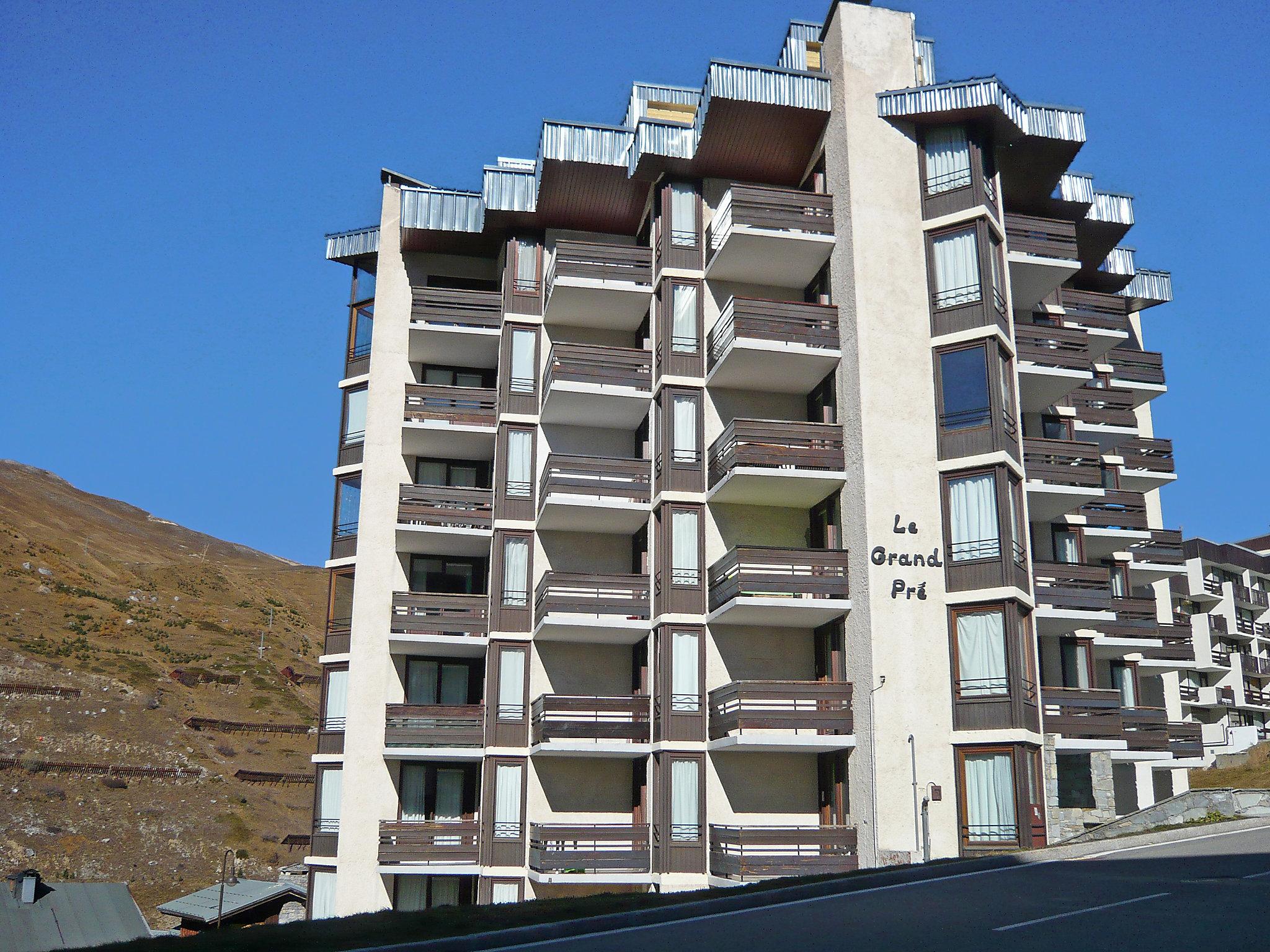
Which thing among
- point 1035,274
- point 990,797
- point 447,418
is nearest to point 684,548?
point 447,418

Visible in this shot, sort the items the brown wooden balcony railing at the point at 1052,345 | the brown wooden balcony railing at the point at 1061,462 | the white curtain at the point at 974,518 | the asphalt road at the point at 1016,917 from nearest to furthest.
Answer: the asphalt road at the point at 1016,917 < the white curtain at the point at 974,518 < the brown wooden balcony railing at the point at 1061,462 < the brown wooden balcony railing at the point at 1052,345

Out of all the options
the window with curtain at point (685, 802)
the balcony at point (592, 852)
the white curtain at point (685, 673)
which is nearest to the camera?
the window with curtain at point (685, 802)

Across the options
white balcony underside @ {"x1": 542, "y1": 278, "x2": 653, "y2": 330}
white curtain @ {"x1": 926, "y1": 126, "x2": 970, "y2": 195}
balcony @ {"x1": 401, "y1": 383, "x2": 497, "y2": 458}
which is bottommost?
balcony @ {"x1": 401, "y1": 383, "x2": 497, "y2": 458}

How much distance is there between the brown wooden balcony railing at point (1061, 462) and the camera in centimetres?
3869

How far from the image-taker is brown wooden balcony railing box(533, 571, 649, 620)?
38.2 metres

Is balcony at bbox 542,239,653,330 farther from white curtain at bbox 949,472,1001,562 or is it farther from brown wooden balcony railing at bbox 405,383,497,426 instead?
white curtain at bbox 949,472,1001,562

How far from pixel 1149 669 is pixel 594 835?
27.1 m

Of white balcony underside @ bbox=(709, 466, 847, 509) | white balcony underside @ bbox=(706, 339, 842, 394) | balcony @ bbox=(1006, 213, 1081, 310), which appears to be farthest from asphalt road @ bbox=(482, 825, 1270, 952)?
balcony @ bbox=(1006, 213, 1081, 310)

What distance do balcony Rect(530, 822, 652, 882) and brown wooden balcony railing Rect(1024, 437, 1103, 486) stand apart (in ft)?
53.1

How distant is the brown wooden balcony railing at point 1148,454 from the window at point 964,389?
1779cm

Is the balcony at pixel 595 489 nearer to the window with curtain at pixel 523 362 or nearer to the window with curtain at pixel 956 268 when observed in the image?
the window with curtain at pixel 523 362

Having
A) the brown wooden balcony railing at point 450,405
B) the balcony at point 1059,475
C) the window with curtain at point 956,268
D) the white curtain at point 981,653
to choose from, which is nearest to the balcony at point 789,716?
the white curtain at point 981,653

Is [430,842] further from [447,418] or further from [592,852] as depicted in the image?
[447,418]

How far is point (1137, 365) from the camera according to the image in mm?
51812
